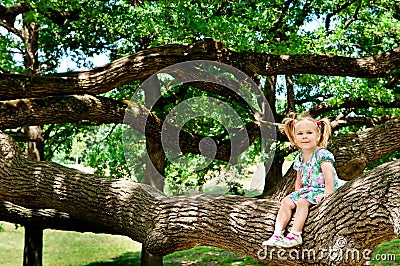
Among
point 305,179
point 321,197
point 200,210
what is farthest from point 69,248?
point 321,197

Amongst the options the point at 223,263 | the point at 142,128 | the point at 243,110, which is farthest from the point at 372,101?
the point at 223,263

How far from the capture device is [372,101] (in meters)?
9.01

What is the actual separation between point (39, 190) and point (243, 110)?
5.71m

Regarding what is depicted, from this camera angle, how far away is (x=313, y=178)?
155 inches

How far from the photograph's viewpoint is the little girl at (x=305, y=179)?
11.8 ft

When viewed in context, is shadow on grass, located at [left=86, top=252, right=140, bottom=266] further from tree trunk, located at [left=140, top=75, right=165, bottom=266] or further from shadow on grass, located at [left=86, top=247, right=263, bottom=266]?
tree trunk, located at [left=140, top=75, right=165, bottom=266]

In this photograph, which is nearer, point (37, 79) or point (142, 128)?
point (37, 79)

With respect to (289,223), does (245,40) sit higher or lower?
higher

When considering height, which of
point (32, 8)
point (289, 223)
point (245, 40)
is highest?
point (32, 8)

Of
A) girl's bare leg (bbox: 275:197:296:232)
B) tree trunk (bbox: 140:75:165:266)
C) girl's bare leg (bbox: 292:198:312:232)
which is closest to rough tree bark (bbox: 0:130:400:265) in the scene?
girl's bare leg (bbox: 292:198:312:232)

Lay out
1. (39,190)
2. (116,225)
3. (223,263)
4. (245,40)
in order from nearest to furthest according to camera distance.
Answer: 1. (116,225)
2. (39,190)
3. (245,40)
4. (223,263)

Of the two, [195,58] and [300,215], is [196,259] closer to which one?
[195,58]

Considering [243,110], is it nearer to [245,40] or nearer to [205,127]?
[205,127]

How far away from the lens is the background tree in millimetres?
6855
